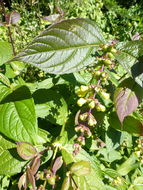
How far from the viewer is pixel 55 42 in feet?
2.72

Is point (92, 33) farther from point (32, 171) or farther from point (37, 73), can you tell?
point (37, 73)

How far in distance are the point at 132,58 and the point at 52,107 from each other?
0.51 meters

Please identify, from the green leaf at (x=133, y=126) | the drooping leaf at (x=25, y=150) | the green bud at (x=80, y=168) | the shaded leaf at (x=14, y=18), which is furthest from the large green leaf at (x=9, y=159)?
the shaded leaf at (x=14, y=18)

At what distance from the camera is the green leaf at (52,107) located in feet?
4.02

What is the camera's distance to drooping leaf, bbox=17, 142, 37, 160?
1.05m

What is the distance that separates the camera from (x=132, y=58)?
853 millimetres

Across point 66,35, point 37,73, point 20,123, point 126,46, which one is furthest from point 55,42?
point 37,73

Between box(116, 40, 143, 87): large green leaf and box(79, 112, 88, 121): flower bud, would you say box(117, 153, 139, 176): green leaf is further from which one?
box(116, 40, 143, 87): large green leaf

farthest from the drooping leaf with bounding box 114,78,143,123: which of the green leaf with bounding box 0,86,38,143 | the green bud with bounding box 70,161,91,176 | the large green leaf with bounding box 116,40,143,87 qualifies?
the green leaf with bounding box 0,86,38,143

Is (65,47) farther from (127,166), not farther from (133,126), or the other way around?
(127,166)

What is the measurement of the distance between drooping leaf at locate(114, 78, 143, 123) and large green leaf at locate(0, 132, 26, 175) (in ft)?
1.73

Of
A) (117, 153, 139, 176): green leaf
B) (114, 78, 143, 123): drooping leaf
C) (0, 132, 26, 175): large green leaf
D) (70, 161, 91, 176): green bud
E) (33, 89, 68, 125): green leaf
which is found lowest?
(117, 153, 139, 176): green leaf

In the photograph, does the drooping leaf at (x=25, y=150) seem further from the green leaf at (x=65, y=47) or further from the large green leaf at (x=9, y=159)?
the green leaf at (x=65, y=47)

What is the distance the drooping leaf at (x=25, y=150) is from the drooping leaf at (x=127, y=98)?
1.27 feet
